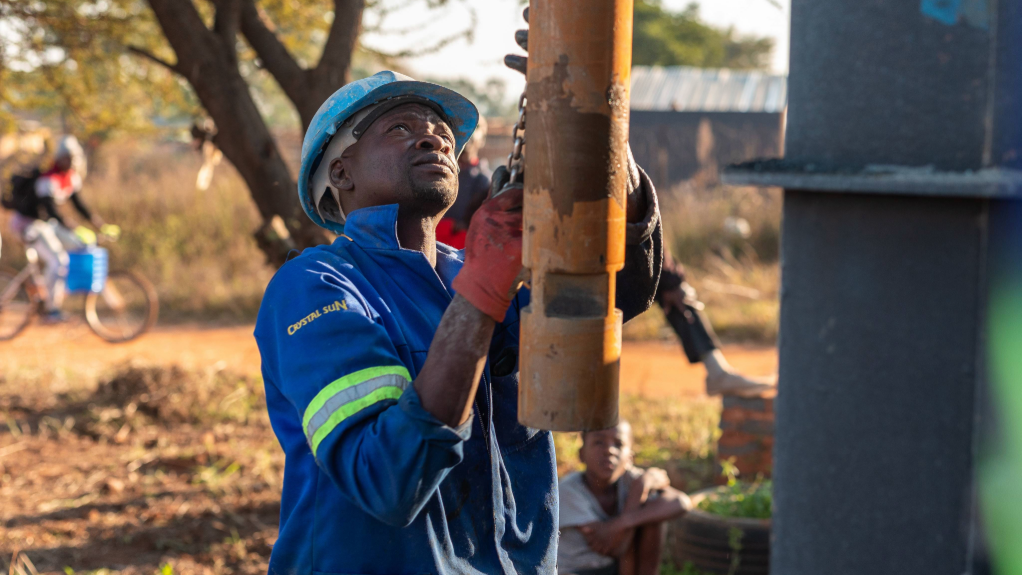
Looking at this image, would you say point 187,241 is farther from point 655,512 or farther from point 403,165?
point 403,165

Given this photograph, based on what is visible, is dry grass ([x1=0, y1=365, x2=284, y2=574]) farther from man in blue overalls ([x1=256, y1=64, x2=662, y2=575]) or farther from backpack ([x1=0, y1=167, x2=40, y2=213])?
backpack ([x1=0, y1=167, x2=40, y2=213])

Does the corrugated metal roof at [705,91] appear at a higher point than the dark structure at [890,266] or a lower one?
higher

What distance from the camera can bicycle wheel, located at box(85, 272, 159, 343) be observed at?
10.1 m

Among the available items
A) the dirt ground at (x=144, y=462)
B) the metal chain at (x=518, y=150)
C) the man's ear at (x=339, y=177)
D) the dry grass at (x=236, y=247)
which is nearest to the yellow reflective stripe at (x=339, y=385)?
the metal chain at (x=518, y=150)

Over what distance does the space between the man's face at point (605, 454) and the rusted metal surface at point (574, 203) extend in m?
2.48

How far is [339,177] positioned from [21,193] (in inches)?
347

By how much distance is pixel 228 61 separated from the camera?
14.6 feet

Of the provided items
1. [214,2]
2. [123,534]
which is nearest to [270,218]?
[214,2]

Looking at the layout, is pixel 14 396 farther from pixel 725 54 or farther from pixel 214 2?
pixel 725 54

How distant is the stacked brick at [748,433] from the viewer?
16.2ft

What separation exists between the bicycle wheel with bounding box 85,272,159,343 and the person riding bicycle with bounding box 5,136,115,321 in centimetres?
37

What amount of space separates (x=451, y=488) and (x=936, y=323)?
95 cm

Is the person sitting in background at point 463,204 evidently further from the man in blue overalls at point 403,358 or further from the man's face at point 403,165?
the man's face at point 403,165

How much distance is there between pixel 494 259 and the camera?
4.92 feet
